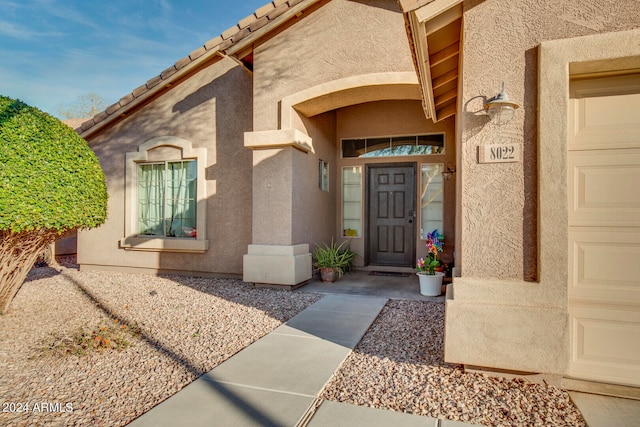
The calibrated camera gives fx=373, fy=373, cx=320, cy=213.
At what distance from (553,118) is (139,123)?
889cm

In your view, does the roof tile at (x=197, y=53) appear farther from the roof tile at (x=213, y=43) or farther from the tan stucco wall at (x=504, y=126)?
the tan stucco wall at (x=504, y=126)

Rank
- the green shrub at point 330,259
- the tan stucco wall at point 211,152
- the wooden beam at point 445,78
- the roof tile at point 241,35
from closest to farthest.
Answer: the wooden beam at point 445,78, the roof tile at point 241,35, the green shrub at point 330,259, the tan stucco wall at point 211,152

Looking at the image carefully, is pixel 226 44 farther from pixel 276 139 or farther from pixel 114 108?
pixel 114 108

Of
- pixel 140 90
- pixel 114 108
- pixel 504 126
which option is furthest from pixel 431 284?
pixel 114 108

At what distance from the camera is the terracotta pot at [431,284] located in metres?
6.63

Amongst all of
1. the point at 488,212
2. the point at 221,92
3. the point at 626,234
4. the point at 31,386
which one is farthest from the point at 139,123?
the point at 626,234

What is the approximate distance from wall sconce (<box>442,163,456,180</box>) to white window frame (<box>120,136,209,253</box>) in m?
5.45

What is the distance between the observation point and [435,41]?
389 centimetres

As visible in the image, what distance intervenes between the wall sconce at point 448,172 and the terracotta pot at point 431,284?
2.75 meters

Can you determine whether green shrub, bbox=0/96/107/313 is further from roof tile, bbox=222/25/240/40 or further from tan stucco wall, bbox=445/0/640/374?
tan stucco wall, bbox=445/0/640/374

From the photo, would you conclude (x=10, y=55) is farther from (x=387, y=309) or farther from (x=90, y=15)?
(x=387, y=309)

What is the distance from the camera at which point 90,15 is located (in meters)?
18.5

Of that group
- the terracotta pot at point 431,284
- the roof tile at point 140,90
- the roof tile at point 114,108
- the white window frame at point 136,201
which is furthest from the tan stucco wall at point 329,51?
the roof tile at point 114,108

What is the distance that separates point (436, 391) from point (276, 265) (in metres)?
4.39
